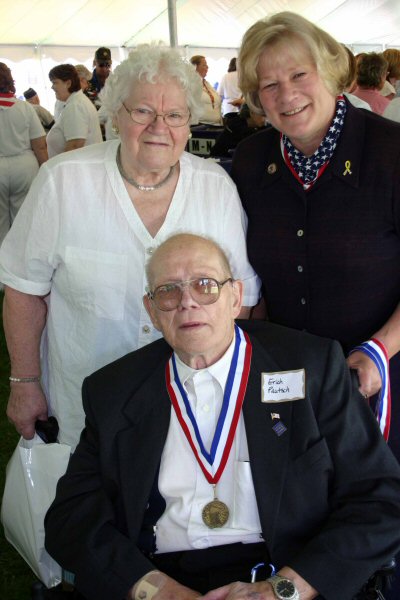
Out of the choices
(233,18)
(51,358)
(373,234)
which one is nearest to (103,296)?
(51,358)

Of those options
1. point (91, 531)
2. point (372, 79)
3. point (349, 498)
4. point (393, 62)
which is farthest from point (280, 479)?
point (393, 62)

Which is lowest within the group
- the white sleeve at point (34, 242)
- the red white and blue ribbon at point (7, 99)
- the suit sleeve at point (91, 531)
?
the suit sleeve at point (91, 531)

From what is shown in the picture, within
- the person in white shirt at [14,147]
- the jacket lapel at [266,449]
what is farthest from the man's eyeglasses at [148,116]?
the person in white shirt at [14,147]

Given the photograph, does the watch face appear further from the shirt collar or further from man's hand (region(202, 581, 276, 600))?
the shirt collar

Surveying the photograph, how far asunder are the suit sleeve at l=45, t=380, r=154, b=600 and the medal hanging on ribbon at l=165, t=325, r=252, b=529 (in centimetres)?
22

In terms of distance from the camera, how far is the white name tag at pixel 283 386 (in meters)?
1.68

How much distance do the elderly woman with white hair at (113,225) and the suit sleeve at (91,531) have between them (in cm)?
34

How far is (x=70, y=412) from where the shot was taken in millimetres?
2199

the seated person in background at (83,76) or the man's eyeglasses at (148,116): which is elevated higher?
the seated person in background at (83,76)

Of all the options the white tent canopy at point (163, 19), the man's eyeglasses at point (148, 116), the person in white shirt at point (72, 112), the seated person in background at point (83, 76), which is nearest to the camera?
the man's eyeglasses at point (148, 116)

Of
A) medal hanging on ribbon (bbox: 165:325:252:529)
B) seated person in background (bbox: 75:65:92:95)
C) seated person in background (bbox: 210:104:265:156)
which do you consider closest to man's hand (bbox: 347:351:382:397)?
medal hanging on ribbon (bbox: 165:325:252:529)

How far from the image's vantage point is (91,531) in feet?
5.40

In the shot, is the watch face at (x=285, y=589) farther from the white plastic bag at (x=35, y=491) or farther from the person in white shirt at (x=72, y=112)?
the person in white shirt at (x=72, y=112)

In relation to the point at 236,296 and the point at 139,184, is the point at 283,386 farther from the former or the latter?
the point at 139,184
